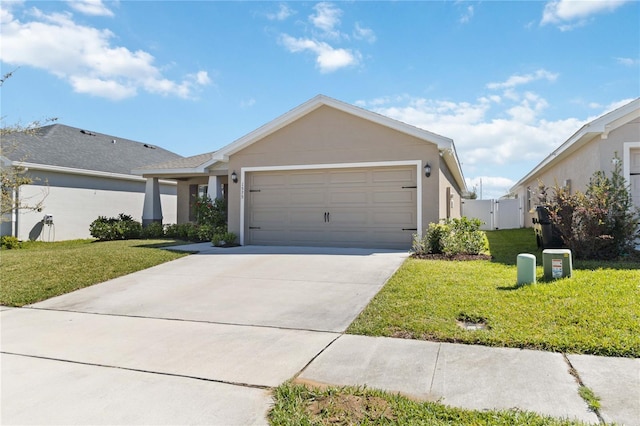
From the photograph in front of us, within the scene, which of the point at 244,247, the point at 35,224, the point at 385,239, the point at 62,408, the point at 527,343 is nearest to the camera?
the point at 62,408

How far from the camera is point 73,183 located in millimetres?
17344

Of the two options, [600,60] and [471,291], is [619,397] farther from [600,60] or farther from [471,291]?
[600,60]

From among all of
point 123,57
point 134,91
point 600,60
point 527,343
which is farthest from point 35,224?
point 600,60

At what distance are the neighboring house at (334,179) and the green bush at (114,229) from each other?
19.5ft

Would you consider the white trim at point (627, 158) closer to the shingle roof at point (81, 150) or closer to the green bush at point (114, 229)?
the green bush at point (114, 229)

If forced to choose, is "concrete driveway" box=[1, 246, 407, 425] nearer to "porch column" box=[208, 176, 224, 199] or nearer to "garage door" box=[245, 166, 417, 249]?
"garage door" box=[245, 166, 417, 249]

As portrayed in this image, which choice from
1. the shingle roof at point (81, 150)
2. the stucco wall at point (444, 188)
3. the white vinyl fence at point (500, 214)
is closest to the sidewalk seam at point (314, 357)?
the stucco wall at point (444, 188)

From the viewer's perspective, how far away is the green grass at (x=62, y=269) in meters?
7.35

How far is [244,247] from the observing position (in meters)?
12.1

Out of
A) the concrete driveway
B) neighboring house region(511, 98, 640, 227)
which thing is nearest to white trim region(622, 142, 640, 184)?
neighboring house region(511, 98, 640, 227)

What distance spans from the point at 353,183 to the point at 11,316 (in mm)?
8491

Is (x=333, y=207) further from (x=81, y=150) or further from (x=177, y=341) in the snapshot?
(x=81, y=150)

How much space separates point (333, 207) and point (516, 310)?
733 cm

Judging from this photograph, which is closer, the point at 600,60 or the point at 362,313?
the point at 362,313
